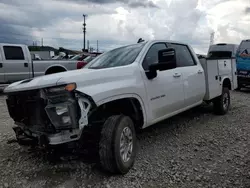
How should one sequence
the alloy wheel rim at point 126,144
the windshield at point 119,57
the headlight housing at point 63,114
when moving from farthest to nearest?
the windshield at point 119,57 < the alloy wheel rim at point 126,144 < the headlight housing at point 63,114

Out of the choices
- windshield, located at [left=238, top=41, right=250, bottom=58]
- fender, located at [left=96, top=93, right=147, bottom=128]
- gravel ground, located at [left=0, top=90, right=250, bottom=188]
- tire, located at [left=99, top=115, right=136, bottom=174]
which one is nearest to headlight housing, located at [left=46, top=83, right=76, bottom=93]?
fender, located at [left=96, top=93, right=147, bottom=128]

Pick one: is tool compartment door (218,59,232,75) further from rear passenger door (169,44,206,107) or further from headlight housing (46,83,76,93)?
headlight housing (46,83,76,93)

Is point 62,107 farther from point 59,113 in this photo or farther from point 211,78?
point 211,78

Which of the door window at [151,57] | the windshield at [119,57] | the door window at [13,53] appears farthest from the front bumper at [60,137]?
the door window at [13,53]

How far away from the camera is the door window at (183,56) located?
17.7 ft

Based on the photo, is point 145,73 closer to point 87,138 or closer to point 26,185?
point 87,138

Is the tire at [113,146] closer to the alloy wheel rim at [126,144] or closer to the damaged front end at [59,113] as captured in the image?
the alloy wheel rim at [126,144]

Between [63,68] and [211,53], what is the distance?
23.9 ft

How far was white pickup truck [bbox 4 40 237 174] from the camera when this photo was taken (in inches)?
125

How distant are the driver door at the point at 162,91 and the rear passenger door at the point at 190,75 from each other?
0.21 m

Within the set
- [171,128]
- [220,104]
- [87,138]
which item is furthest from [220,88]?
[87,138]

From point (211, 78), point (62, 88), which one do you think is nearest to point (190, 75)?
point (211, 78)

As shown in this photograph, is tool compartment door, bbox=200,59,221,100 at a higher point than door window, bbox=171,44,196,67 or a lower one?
lower

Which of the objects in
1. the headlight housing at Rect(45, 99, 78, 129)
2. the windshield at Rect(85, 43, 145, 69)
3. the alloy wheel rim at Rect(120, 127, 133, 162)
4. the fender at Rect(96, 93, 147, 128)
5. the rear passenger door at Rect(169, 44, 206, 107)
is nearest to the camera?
the headlight housing at Rect(45, 99, 78, 129)
